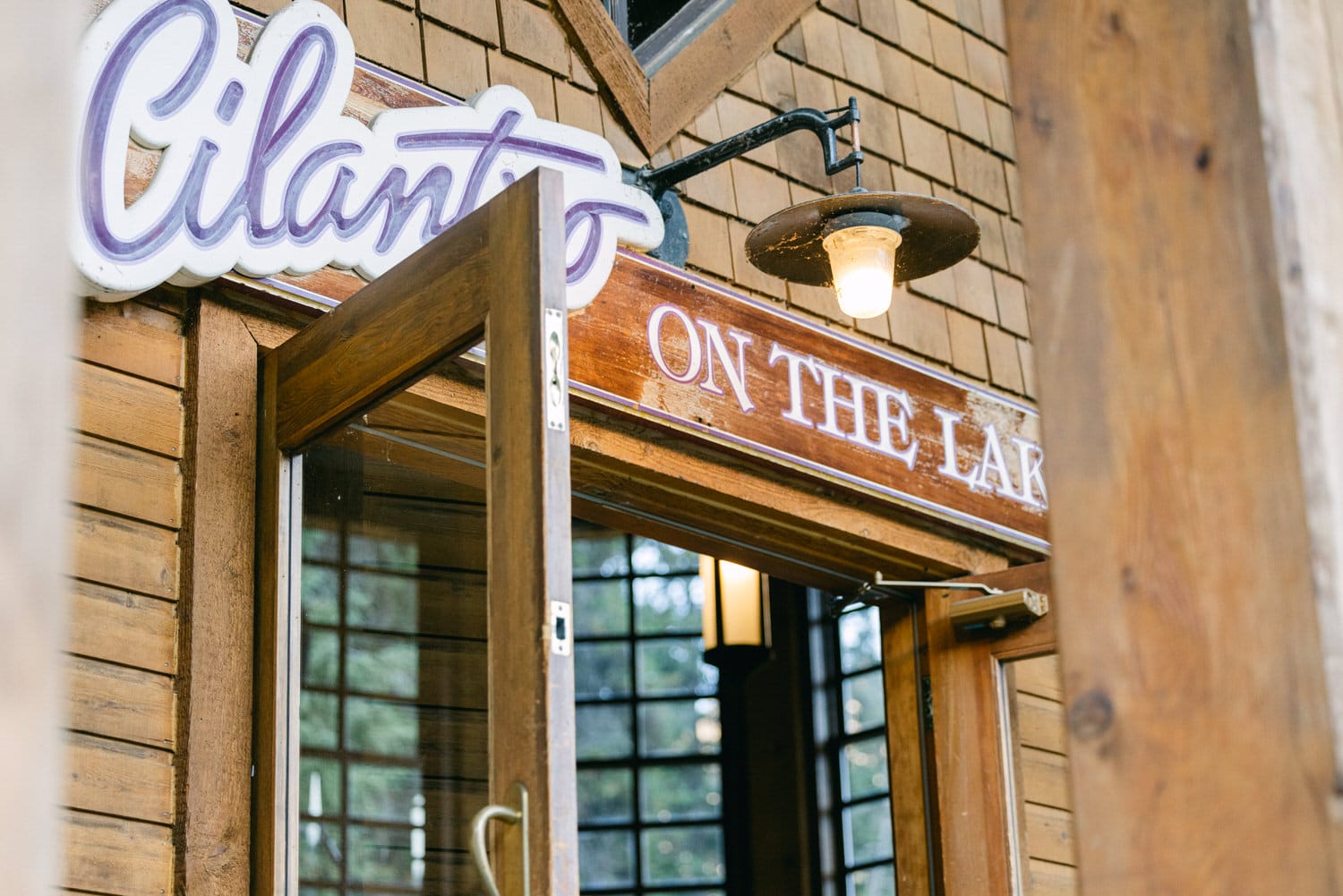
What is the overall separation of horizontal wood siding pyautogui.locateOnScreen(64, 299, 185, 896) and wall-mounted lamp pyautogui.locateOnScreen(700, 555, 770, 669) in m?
2.87

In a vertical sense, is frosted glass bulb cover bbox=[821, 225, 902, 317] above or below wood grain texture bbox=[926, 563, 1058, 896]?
above

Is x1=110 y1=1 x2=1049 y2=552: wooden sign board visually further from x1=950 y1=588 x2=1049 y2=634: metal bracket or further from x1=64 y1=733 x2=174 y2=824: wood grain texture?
x1=64 y1=733 x2=174 y2=824: wood grain texture

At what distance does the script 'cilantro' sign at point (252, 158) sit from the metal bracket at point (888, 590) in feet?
3.78

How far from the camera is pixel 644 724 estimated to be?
666cm

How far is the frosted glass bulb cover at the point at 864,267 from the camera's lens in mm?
3250

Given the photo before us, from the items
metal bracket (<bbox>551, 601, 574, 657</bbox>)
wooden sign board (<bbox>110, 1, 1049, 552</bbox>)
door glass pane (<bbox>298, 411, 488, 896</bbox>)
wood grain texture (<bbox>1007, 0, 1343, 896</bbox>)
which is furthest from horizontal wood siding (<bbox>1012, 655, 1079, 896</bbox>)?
wood grain texture (<bbox>1007, 0, 1343, 896</bbox>)

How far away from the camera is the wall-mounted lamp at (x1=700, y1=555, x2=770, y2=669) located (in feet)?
17.6

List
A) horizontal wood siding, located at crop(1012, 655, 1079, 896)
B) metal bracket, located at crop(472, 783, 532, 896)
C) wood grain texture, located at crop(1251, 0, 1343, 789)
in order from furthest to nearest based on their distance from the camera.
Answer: horizontal wood siding, located at crop(1012, 655, 1079, 896) < metal bracket, located at crop(472, 783, 532, 896) < wood grain texture, located at crop(1251, 0, 1343, 789)

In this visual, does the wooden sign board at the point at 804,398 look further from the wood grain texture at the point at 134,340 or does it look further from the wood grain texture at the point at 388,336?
the wood grain texture at the point at 134,340

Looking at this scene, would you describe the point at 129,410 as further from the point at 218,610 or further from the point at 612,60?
the point at 612,60

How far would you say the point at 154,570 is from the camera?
2.64 metres

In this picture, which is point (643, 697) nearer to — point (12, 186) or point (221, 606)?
point (221, 606)

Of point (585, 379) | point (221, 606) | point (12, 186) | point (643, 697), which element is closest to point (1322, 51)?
point (12, 186)

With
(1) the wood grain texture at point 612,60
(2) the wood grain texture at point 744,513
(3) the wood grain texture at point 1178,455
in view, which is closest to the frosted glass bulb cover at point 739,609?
(2) the wood grain texture at point 744,513
